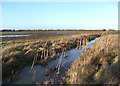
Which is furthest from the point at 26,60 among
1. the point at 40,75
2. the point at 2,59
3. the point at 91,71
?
the point at 91,71

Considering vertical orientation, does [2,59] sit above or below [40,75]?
above

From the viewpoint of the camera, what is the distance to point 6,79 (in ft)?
15.5

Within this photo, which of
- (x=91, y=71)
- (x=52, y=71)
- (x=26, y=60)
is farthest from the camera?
(x=26, y=60)

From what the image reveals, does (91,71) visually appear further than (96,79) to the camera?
Yes

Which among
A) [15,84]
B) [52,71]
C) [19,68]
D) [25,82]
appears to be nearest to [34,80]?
[25,82]

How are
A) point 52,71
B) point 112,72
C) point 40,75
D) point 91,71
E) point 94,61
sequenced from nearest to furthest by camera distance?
point 112,72, point 91,71, point 40,75, point 52,71, point 94,61

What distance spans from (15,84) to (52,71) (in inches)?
75.6

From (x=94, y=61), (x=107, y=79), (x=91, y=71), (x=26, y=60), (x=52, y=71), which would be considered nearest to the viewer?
(x=107, y=79)

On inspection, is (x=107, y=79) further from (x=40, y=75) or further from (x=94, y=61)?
(x=40, y=75)

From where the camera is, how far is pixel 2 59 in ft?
20.8

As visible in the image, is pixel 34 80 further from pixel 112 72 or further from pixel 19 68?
pixel 112 72

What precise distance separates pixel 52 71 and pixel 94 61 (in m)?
2.53

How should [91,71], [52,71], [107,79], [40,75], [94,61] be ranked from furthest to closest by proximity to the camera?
[94,61], [52,71], [40,75], [91,71], [107,79]

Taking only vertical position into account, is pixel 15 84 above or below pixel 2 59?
below
